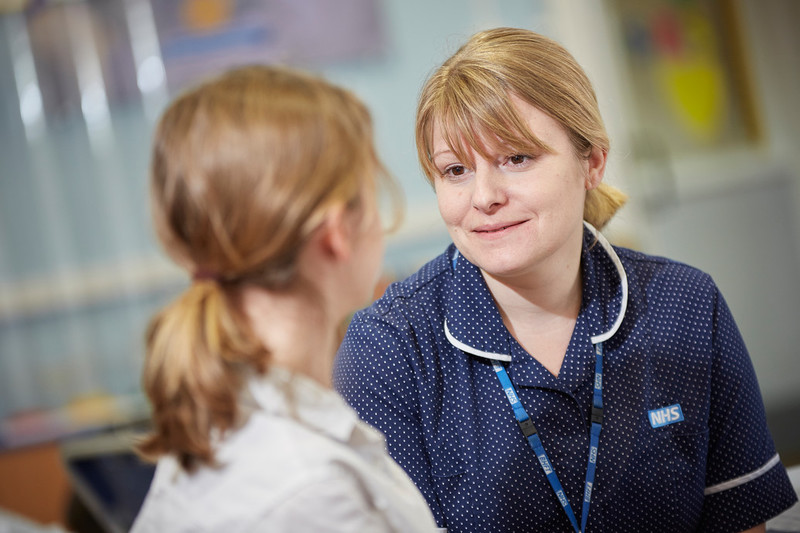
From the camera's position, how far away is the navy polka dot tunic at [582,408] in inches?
47.9

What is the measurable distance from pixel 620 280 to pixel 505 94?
0.39m

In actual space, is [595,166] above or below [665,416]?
above

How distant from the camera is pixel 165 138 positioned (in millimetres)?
891

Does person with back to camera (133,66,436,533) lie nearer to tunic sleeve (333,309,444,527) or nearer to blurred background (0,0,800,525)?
tunic sleeve (333,309,444,527)

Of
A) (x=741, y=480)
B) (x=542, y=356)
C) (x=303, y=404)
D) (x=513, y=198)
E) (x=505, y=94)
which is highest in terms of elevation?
(x=505, y=94)

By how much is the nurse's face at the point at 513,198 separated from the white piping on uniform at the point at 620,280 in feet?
0.50

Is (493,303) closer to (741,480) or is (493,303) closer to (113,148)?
(741,480)

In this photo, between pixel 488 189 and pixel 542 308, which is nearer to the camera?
pixel 488 189

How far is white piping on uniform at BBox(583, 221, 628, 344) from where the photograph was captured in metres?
1.28

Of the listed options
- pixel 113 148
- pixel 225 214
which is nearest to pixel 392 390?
pixel 225 214

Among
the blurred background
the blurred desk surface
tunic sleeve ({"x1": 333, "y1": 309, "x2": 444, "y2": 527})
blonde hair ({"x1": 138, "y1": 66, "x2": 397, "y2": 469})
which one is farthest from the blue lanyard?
the blurred background

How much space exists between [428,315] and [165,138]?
57cm

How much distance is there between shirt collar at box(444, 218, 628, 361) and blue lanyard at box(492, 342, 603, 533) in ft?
0.17

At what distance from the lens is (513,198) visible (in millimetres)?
1188
